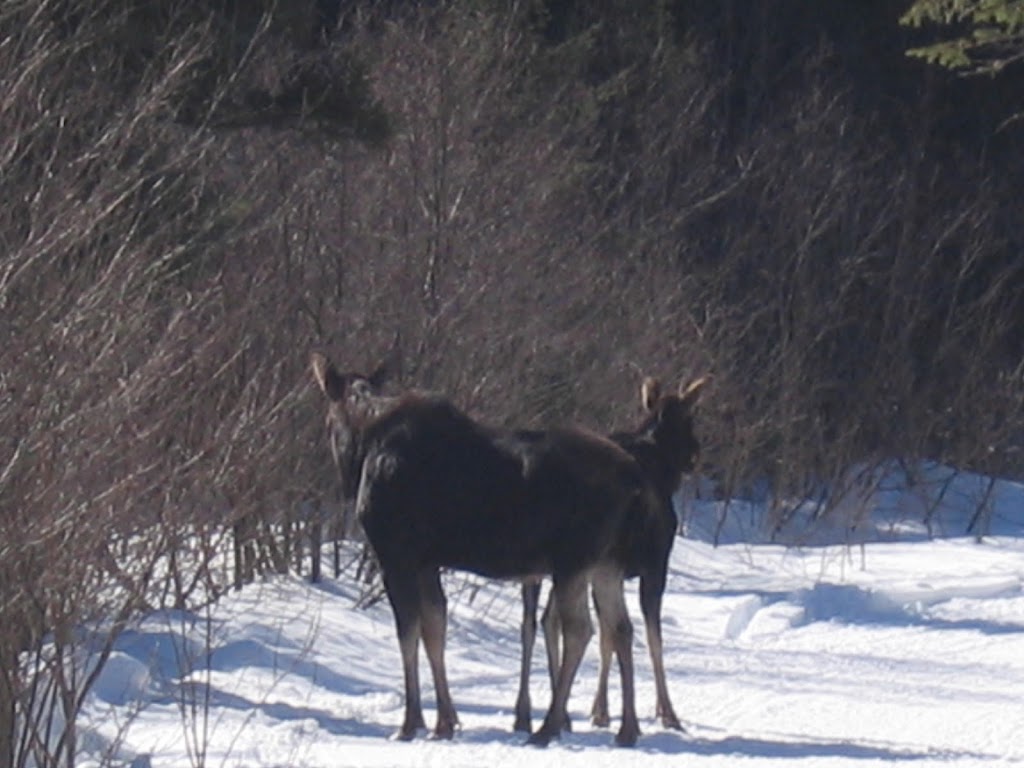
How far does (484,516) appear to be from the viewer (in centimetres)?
1237

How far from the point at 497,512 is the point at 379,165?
8.42 metres

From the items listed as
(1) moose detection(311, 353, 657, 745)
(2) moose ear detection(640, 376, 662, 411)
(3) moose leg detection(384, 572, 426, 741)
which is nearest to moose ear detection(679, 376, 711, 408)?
(2) moose ear detection(640, 376, 662, 411)

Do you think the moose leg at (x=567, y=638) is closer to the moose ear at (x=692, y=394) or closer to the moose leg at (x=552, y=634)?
the moose leg at (x=552, y=634)

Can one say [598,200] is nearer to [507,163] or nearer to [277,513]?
[507,163]

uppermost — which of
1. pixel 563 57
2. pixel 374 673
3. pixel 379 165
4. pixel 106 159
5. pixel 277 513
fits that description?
pixel 563 57

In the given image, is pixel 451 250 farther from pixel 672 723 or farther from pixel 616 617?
pixel 672 723

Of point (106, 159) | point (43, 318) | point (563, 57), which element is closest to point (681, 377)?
point (563, 57)

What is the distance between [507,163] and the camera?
70.7 ft

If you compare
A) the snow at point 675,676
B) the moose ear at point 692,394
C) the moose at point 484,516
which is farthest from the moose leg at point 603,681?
the moose ear at point 692,394

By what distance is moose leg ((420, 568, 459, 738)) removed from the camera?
488 inches

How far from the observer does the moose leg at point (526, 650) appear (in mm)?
12719

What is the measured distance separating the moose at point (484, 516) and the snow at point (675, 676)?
50cm

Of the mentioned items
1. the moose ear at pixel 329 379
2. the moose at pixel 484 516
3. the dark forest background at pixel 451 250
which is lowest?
the moose at pixel 484 516

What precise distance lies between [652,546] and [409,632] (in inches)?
61.1
